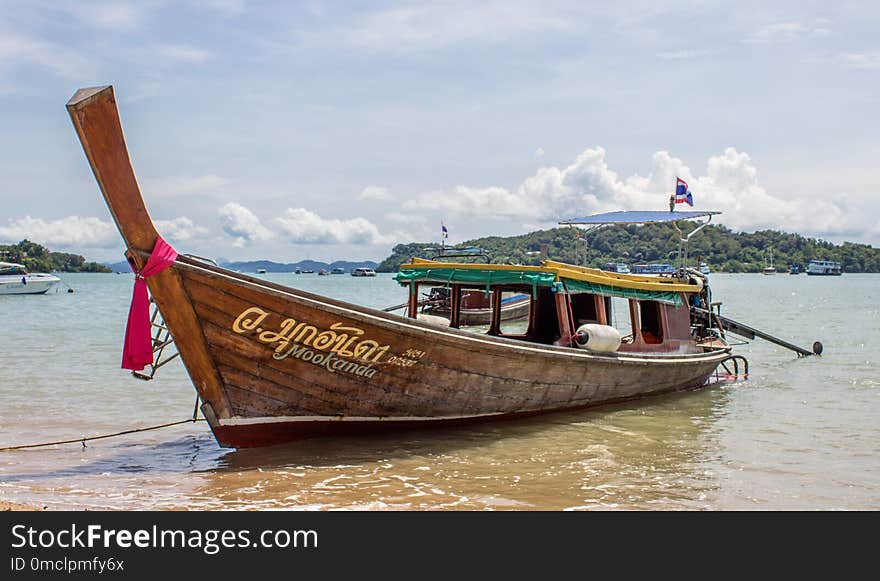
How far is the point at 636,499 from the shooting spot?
24.5 feet

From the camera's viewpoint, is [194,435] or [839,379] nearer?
[194,435]

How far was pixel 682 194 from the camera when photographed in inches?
596

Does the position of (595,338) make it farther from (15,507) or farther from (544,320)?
(15,507)

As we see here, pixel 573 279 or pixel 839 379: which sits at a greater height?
pixel 573 279

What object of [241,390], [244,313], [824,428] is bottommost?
[824,428]

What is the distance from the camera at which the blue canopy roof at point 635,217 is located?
14312mm

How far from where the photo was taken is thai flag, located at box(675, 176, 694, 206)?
1512 centimetres

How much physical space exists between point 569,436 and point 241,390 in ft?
14.3

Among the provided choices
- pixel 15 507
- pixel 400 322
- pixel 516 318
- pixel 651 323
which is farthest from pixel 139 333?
pixel 516 318

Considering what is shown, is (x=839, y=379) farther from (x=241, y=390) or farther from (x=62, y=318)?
(x=62, y=318)

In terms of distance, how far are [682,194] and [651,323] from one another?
3.10m

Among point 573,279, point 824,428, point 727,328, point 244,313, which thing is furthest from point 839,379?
point 244,313

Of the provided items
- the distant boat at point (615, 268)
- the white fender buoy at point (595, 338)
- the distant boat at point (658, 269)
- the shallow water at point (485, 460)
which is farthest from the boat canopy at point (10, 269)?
the white fender buoy at point (595, 338)
